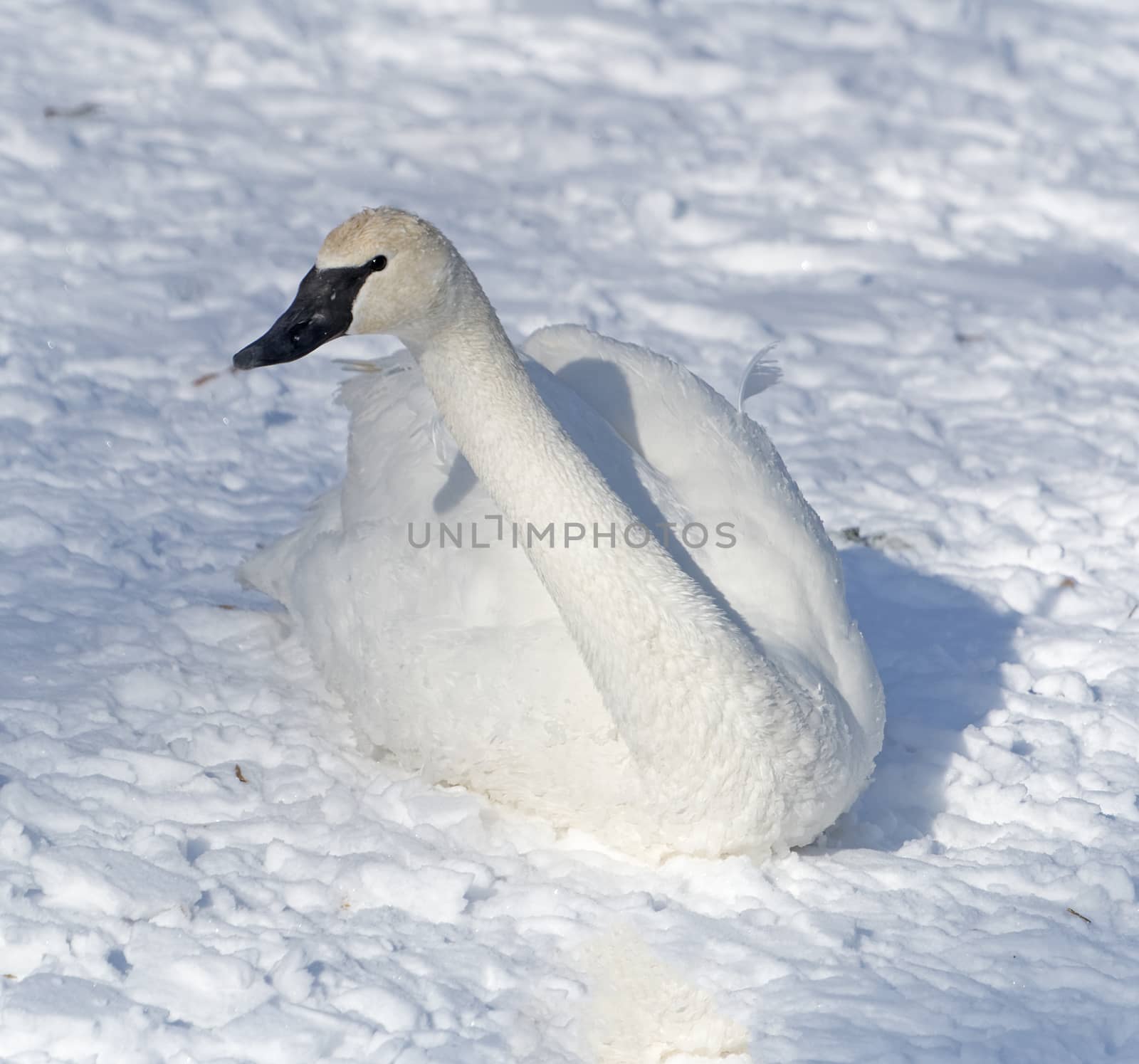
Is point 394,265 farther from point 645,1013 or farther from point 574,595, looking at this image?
point 645,1013

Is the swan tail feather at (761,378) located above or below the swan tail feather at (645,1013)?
above

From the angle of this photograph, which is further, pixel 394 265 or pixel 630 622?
pixel 630 622

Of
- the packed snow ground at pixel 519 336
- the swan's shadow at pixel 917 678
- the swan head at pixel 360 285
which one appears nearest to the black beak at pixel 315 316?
the swan head at pixel 360 285

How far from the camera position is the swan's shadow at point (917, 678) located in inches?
167

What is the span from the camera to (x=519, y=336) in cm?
681

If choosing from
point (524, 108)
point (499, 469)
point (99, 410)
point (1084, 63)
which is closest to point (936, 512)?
point (499, 469)

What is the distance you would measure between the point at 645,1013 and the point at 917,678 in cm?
179

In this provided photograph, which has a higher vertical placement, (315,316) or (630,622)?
(315,316)

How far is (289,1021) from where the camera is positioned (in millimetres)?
3279

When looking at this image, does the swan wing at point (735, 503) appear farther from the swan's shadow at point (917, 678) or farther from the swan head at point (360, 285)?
the swan head at point (360, 285)

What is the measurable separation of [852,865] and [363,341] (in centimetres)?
373

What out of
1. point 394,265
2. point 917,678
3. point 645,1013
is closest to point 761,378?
point 917,678

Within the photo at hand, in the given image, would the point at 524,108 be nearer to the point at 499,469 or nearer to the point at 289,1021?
the point at 499,469

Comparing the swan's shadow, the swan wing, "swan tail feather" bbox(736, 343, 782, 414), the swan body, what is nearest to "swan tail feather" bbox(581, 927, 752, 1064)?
the swan body
